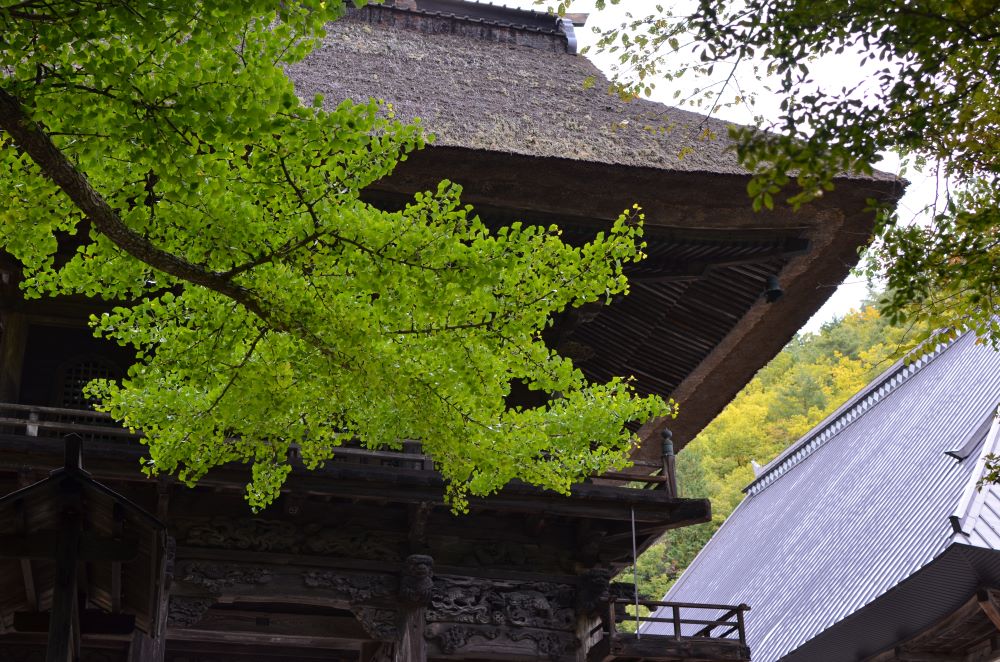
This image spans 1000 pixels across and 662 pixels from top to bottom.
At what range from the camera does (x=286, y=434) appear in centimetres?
746

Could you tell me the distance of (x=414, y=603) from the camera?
9.81 m

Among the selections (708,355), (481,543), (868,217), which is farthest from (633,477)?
(868,217)

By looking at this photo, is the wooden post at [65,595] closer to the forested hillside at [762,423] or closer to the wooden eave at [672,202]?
the wooden eave at [672,202]

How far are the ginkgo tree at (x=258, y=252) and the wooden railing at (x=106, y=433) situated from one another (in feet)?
4.84

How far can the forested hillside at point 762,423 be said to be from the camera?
32.5 m

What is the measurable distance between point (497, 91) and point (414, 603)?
17.6ft

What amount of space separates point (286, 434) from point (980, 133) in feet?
15.7

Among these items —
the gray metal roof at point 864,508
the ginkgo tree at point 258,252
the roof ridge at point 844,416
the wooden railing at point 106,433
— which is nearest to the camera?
the ginkgo tree at point 258,252

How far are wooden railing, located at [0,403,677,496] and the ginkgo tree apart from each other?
4.84ft

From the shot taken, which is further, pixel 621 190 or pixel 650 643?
pixel 650 643

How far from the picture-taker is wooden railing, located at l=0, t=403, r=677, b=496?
8.61 metres

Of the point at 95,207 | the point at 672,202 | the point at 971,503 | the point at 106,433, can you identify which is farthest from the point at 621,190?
the point at 971,503

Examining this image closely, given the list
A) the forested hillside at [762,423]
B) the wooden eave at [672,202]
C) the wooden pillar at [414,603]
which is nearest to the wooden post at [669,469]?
the wooden eave at [672,202]

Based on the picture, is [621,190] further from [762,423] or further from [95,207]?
[762,423]
